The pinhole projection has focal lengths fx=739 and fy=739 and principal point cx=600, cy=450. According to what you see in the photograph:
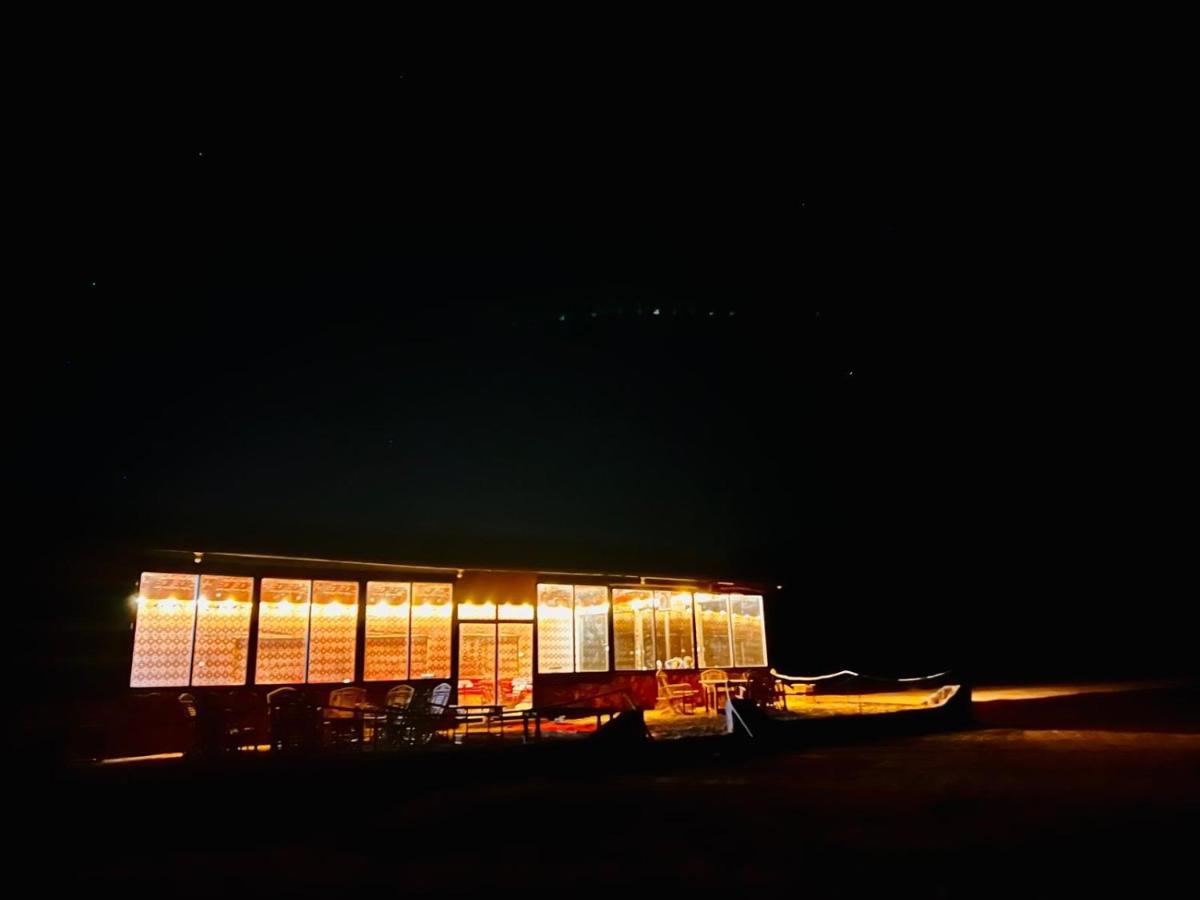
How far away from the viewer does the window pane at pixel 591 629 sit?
14.0 metres

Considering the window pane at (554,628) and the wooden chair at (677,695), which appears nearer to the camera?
the window pane at (554,628)

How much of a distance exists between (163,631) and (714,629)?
10259 mm

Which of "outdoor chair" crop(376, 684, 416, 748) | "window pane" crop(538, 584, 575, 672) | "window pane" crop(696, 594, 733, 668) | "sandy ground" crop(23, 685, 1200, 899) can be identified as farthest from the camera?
"window pane" crop(696, 594, 733, 668)

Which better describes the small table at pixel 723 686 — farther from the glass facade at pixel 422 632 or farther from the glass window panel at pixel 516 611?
the glass window panel at pixel 516 611

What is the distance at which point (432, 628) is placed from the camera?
A: 1267cm

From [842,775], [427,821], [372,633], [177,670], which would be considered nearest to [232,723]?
[177,670]

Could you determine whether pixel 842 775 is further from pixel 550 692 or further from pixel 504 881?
pixel 550 692

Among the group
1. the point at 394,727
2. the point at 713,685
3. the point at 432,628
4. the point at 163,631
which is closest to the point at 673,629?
the point at 713,685

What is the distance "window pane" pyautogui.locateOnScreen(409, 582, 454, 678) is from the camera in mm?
12422

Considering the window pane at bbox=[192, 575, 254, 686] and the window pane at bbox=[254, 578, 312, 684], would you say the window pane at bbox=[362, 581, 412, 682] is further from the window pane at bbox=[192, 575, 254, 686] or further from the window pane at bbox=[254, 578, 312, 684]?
the window pane at bbox=[192, 575, 254, 686]

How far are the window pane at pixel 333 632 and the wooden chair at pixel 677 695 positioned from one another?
5.78 metres

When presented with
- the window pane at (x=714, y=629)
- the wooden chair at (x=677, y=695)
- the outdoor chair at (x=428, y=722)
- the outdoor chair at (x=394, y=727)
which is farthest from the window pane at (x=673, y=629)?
the outdoor chair at (x=394, y=727)

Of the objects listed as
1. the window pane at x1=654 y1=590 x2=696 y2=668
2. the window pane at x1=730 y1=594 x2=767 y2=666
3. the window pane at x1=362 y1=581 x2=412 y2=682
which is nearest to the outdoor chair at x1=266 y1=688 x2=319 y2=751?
the window pane at x1=362 y1=581 x2=412 y2=682

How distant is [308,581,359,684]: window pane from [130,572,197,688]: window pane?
1726mm
